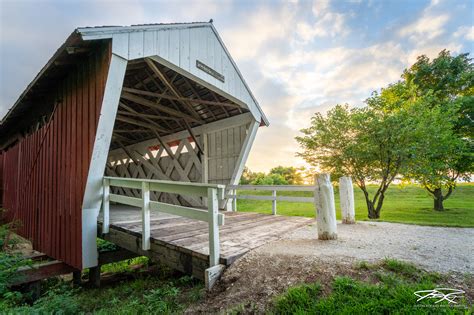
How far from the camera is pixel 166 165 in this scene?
819cm

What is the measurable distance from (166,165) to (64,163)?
401 cm

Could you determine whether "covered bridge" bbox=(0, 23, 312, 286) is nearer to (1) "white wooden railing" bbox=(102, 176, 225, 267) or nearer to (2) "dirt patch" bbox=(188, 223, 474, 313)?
(1) "white wooden railing" bbox=(102, 176, 225, 267)

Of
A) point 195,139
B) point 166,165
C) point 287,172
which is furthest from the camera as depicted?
point 287,172

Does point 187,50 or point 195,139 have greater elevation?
point 187,50

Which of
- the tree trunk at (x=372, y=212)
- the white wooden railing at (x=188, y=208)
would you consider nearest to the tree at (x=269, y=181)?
the tree trunk at (x=372, y=212)

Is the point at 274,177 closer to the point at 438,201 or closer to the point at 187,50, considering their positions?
the point at 438,201

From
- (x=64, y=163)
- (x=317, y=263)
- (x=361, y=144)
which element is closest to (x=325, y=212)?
(x=317, y=263)

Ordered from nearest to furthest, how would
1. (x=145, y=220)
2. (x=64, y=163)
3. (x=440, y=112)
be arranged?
1. (x=145, y=220)
2. (x=64, y=163)
3. (x=440, y=112)

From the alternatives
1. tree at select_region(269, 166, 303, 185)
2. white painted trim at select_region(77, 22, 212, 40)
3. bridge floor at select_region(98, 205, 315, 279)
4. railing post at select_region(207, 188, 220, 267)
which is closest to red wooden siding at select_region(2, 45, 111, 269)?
white painted trim at select_region(77, 22, 212, 40)

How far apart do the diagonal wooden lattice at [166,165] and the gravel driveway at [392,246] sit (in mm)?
4533

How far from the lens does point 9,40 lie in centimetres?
815

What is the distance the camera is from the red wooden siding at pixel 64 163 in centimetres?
366

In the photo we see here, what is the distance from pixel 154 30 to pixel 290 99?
20.7ft

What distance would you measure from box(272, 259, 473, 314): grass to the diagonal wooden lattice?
5.60m
